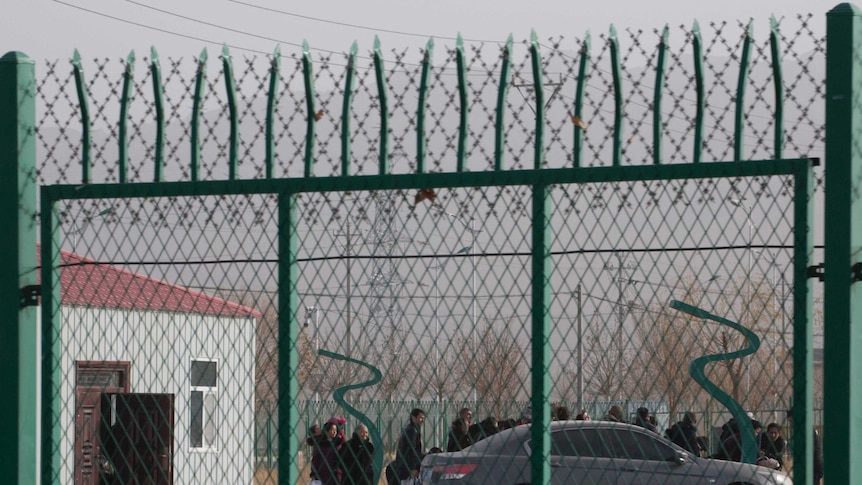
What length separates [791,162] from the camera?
3.90 meters

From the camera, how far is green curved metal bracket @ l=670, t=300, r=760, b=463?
12.1 ft

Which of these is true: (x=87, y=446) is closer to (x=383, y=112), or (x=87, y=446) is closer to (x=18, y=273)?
(x=18, y=273)

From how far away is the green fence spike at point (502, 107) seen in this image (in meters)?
4.15

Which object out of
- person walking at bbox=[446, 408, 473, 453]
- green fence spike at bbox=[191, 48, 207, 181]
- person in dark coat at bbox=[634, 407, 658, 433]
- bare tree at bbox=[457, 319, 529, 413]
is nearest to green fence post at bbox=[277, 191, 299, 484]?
green fence spike at bbox=[191, 48, 207, 181]

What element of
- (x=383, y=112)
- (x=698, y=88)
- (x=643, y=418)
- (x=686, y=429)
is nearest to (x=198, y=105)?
(x=383, y=112)

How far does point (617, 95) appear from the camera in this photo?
409 cm

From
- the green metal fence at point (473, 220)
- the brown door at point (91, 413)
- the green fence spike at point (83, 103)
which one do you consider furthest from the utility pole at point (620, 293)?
the brown door at point (91, 413)

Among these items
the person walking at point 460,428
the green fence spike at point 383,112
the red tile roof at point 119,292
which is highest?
the green fence spike at point 383,112

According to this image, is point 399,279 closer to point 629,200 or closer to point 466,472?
point 629,200

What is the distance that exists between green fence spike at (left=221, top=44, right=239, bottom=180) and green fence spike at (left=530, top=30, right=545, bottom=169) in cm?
111

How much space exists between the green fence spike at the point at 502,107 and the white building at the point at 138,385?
3.38ft

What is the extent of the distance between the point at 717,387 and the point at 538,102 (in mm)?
1101

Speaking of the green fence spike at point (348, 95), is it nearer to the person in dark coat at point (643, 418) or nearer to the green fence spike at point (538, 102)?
the green fence spike at point (538, 102)

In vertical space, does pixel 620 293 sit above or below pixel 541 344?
above
